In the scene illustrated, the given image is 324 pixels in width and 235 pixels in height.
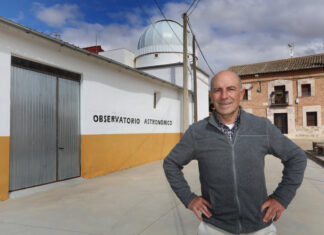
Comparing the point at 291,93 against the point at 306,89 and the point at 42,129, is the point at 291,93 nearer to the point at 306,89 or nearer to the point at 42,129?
the point at 306,89

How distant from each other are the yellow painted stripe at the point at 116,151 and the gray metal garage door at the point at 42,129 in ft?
1.19

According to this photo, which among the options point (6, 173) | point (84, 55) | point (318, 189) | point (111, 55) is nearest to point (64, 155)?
point (6, 173)

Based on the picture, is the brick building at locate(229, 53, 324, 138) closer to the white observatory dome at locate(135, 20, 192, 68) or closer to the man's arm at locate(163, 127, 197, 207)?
the white observatory dome at locate(135, 20, 192, 68)

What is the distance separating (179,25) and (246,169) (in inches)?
853

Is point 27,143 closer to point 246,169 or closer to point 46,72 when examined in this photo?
point 46,72

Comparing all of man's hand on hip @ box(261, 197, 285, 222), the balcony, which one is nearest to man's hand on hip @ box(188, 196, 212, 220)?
man's hand on hip @ box(261, 197, 285, 222)

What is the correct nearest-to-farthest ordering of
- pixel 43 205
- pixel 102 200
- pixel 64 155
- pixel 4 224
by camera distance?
pixel 4 224
pixel 43 205
pixel 102 200
pixel 64 155

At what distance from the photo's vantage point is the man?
1.69 metres

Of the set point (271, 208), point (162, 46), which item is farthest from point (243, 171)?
point (162, 46)

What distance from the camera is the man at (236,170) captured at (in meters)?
1.69

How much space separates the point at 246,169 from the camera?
169 cm

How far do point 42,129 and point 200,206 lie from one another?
218 inches

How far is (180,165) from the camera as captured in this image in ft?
6.19

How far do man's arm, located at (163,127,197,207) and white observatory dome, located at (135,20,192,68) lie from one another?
1913 cm
